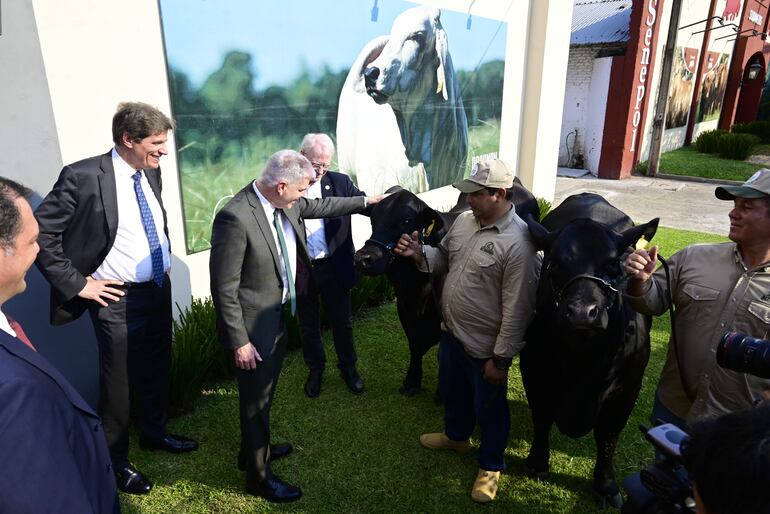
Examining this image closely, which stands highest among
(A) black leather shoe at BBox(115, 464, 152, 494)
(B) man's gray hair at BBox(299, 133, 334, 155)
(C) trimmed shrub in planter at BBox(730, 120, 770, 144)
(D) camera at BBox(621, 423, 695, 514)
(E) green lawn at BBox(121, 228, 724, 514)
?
(B) man's gray hair at BBox(299, 133, 334, 155)

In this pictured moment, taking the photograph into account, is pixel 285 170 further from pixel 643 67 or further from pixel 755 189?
pixel 643 67

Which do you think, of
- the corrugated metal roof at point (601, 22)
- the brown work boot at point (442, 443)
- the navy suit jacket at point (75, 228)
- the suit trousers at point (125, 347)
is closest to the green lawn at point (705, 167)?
the corrugated metal roof at point (601, 22)

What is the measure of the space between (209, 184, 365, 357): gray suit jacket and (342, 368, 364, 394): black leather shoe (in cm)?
161

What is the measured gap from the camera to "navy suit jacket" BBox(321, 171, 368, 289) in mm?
3941

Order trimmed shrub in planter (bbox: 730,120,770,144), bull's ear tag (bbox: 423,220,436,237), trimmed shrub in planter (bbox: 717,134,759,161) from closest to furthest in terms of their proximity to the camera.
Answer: bull's ear tag (bbox: 423,220,436,237) → trimmed shrub in planter (bbox: 717,134,759,161) → trimmed shrub in planter (bbox: 730,120,770,144)

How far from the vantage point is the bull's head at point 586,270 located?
87.7 inches

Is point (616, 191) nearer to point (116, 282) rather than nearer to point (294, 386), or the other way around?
point (294, 386)

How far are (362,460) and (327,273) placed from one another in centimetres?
141

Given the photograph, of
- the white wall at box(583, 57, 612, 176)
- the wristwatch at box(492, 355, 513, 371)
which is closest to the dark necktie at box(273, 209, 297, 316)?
the wristwatch at box(492, 355, 513, 371)

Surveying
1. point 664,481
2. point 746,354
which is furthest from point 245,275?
point 746,354

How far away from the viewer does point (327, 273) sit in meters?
3.98

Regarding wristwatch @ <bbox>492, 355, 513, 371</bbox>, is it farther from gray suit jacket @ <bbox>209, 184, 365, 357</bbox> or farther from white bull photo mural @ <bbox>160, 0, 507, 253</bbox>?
white bull photo mural @ <bbox>160, 0, 507, 253</bbox>

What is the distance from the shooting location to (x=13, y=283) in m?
1.36

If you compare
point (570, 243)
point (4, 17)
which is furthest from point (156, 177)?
point (570, 243)
